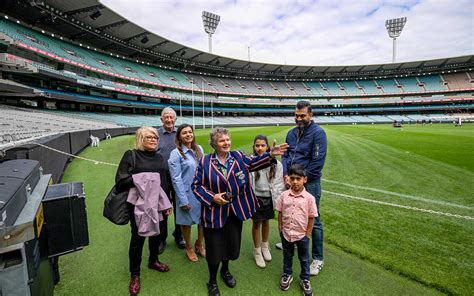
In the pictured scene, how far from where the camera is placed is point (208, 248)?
2.61 meters

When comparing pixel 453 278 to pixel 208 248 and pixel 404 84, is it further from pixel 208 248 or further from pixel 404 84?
pixel 404 84

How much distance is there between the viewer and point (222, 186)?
253 cm

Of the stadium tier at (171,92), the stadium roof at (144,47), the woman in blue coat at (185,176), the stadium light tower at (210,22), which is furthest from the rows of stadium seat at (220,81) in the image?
the woman in blue coat at (185,176)

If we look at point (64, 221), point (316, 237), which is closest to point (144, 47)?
point (64, 221)

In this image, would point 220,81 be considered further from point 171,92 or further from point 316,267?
point 316,267

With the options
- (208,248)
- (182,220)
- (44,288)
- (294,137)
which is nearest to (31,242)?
(44,288)

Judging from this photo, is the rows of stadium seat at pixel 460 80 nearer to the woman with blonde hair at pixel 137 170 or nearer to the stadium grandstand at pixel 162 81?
the stadium grandstand at pixel 162 81

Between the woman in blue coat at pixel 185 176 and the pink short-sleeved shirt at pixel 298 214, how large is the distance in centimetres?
126

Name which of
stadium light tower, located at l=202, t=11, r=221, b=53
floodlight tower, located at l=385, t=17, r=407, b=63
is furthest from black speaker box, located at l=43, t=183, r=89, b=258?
floodlight tower, located at l=385, t=17, r=407, b=63

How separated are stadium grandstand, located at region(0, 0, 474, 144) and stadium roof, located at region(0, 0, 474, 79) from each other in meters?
0.17

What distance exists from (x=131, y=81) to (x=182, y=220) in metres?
45.4

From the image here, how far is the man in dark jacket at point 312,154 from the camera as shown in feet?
9.55

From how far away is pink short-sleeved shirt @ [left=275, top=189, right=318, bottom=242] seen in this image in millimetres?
2633

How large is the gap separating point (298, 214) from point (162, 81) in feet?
166
